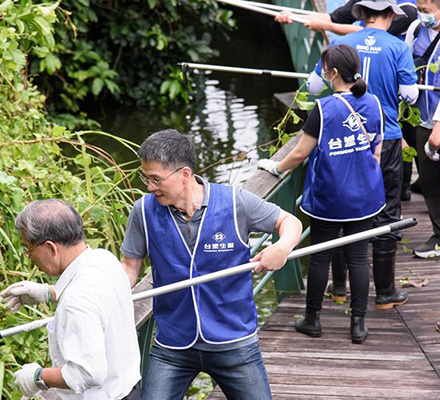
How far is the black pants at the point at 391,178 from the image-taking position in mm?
5359

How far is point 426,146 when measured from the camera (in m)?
5.63

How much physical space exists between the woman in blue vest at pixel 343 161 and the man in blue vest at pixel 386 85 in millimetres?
459

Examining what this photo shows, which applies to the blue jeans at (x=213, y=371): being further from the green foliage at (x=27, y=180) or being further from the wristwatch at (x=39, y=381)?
the green foliage at (x=27, y=180)

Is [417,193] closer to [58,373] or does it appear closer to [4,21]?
[4,21]

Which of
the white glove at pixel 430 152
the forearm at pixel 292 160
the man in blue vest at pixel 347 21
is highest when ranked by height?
the man in blue vest at pixel 347 21

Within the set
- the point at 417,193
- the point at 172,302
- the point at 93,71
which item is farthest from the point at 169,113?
the point at 172,302

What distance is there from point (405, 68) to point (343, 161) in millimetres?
885

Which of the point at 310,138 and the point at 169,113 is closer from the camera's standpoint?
the point at 310,138

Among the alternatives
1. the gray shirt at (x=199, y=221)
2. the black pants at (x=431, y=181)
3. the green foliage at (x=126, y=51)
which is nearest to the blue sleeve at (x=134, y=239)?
the gray shirt at (x=199, y=221)

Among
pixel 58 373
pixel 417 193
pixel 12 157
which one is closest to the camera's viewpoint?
pixel 58 373

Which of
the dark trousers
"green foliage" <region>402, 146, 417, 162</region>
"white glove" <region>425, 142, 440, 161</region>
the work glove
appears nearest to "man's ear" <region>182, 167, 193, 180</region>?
the work glove

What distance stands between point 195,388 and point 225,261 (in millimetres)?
2738

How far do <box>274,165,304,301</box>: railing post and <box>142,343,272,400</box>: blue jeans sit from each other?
2.02 meters

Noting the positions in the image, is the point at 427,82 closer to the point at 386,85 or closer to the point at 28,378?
Result: the point at 386,85
